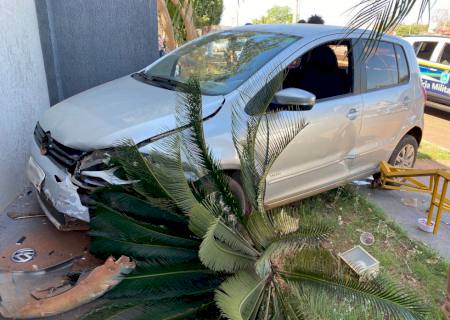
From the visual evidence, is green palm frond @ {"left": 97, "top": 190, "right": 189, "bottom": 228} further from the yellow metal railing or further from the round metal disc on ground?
the yellow metal railing

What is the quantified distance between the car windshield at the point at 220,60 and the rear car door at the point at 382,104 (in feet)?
3.50

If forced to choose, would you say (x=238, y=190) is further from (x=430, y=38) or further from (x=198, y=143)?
(x=430, y=38)

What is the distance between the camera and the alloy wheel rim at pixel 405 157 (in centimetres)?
494

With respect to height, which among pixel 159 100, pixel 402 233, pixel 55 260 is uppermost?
pixel 159 100

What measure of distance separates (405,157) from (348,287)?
3398 millimetres

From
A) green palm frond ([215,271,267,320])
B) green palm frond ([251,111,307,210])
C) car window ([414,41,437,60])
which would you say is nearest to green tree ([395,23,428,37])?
green palm frond ([251,111,307,210])

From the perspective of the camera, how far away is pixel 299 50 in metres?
3.49

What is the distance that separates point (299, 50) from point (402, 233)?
213 centimetres

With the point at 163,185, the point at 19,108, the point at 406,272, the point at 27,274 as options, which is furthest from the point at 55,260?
the point at 406,272

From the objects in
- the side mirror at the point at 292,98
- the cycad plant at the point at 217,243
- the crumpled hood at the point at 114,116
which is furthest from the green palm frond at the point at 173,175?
the side mirror at the point at 292,98

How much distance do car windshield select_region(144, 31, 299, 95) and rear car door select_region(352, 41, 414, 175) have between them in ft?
3.50

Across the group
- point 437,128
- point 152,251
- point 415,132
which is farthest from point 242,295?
point 437,128

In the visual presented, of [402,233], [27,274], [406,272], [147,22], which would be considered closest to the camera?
[27,274]

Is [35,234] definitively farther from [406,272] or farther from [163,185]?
[406,272]
